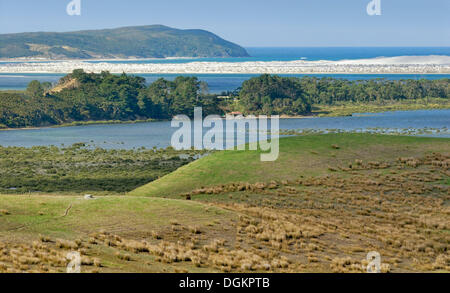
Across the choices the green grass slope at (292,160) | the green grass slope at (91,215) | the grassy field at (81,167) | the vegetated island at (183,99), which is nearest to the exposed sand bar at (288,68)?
the vegetated island at (183,99)

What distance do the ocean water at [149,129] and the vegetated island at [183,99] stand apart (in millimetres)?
4893

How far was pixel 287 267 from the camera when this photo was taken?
15281 mm

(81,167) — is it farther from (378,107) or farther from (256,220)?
(378,107)

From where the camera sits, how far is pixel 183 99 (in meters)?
92.0

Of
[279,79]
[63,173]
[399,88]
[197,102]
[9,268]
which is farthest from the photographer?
[399,88]

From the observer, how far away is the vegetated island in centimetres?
8044

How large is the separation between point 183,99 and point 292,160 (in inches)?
2436

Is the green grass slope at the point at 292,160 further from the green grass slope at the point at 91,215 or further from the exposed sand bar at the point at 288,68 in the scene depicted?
the exposed sand bar at the point at 288,68

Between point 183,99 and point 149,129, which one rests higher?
point 183,99

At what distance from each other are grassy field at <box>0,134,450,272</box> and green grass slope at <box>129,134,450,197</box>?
10 centimetres

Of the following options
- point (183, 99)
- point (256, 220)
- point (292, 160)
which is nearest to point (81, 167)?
point (292, 160)

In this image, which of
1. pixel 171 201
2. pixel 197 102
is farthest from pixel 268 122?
pixel 171 201

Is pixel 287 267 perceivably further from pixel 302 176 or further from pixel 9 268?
pixel 302 176
